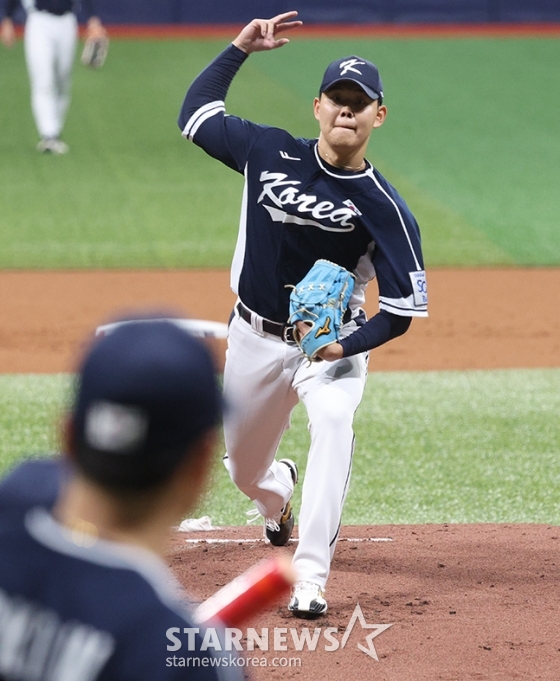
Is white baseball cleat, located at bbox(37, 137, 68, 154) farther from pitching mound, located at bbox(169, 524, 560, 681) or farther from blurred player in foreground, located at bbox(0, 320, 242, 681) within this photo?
Result: blurred player in foreground, located at bbox(0, 320, 242, 681)

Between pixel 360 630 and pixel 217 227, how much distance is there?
29.1ft

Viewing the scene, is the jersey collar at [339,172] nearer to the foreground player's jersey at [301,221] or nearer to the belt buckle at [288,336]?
the foreground player's jersey at [301,221]

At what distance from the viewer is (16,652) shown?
148 cm

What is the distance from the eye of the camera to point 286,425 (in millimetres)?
4820

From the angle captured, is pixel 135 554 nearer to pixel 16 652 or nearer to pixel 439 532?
pixel 16 652

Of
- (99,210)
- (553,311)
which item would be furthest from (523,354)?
(99,210)

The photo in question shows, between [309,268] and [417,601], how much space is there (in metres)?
1.38

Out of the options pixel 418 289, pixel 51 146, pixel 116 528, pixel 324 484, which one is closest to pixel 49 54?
pixel 51 146

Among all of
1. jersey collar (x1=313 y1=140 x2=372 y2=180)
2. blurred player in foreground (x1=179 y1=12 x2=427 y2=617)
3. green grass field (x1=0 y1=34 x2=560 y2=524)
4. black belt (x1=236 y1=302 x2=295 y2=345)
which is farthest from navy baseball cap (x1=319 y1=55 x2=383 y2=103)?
green grass field (x1=0 y1=34 x2=560 y2=524)

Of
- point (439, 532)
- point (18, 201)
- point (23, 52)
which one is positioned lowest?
point (23, 52)

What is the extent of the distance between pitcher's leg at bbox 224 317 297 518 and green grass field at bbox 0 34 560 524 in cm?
107

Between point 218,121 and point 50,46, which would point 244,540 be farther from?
point 50,46

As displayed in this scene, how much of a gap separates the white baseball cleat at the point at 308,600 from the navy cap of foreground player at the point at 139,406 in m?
2.84

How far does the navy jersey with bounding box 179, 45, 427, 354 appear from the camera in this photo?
4.46 metres
